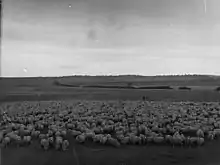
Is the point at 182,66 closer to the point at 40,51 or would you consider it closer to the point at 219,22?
the point at 219,22

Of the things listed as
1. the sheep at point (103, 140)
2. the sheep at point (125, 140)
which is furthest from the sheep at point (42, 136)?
the sheep at point (125, 140)

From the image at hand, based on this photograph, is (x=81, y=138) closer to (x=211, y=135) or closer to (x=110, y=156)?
(x=110, y=156)

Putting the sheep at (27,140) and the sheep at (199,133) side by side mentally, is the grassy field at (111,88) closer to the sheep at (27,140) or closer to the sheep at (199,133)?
the sheep at (27,140)

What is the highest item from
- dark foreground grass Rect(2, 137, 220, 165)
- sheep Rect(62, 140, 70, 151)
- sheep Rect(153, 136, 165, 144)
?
sheep Rect(153, 136, 165, 144)

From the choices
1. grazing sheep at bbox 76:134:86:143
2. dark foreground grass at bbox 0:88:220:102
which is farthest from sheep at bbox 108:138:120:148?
dark foreground grass at bbox 0:88:220:102

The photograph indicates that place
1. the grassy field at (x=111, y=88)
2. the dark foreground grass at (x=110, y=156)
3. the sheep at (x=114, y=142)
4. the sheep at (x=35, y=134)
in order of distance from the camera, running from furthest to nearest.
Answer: the grassy field at (x=111, y=88)
the sheep at (x=35, y=134)
the sheep at (x=114, y=142)
the dark foreground grass at (x=110, y=156)

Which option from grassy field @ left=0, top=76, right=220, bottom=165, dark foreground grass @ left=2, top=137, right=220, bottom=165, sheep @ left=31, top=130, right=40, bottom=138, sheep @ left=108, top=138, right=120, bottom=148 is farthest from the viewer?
grassy field @ left=0, top=76, right=220, bottom=165

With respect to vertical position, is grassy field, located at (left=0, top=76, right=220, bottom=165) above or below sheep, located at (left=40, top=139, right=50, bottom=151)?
above

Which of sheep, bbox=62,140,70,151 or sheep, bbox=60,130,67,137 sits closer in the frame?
sheep, bbox=62,140,70,151

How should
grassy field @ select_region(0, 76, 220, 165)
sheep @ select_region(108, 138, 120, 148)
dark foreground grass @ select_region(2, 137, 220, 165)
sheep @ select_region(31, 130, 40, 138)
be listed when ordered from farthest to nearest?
1. grassy field @ select_region(0, 76, 220, 165)
2. sheep @ select_region(31, 130, 40, 138)
3. sheep @ select_region(108, 138, 120, 148)
4. dark foreground grass @ select_region(2, 137, 220, 165)

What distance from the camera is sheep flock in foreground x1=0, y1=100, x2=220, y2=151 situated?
1653mm

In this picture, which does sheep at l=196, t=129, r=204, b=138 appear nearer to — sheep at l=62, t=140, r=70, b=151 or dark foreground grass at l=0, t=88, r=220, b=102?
sheep at l=62, t=140, r=70, b=151

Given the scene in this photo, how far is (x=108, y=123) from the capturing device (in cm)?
191

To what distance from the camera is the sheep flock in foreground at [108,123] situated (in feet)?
5.42
